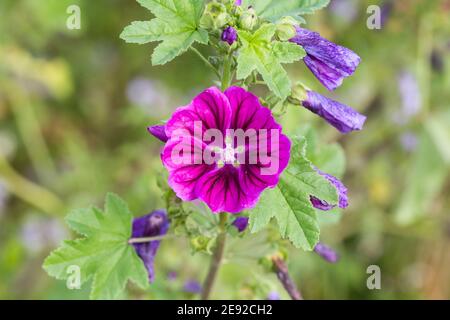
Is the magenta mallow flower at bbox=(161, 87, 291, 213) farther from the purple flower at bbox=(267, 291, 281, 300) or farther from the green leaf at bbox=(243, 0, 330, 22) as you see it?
the purple flower at bbox=(267, 291, 281, 300)

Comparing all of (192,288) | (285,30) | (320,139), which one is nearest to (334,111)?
(285,30)

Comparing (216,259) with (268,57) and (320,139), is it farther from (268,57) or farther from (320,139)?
(320,139)

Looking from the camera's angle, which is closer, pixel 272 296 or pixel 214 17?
pixel 214 17

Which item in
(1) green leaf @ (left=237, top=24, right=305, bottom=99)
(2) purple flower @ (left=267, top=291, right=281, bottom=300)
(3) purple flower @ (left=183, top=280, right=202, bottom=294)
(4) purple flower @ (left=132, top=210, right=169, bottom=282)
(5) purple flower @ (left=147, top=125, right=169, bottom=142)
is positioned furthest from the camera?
(3) purple flower @ (left=183, top=280, right=202, bottom=294)

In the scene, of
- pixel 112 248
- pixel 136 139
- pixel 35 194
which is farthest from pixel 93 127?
pixel 112 248

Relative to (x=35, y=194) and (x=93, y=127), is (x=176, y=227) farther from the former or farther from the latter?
(x=93, y=127)

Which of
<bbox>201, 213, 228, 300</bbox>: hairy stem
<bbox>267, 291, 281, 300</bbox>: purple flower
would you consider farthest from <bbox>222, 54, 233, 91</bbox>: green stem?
<bbox>267, 291, 281, 300</bbox>: purple flower
